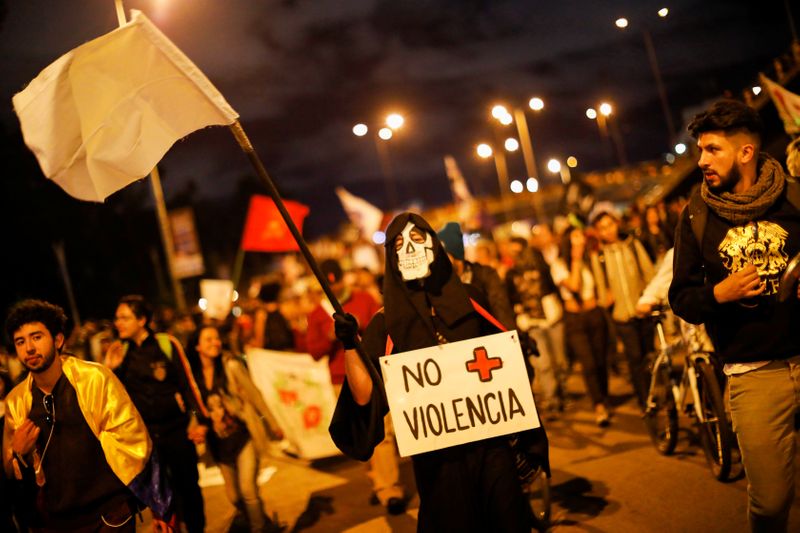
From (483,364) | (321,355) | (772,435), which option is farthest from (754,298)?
(321,355)

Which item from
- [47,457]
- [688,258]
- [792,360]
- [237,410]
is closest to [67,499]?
[47,457]

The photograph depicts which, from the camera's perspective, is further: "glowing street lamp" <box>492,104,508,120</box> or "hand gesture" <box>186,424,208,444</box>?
"glowing street lamp" <box>492,104,508,120</box>

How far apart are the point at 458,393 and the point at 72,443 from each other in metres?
2.11

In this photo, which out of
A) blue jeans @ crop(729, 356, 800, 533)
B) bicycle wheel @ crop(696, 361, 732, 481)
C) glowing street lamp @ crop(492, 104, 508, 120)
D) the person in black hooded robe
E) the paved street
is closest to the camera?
blue jeans @ crop(729, 356, 800, 533)

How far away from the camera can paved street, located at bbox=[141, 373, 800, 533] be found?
5.55 meters

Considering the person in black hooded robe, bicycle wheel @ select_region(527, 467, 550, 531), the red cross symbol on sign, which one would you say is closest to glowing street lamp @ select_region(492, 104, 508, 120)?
bicycle wheel @ select_region(527, 467, 550, 531)

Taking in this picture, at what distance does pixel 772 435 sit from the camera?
357 centimetres

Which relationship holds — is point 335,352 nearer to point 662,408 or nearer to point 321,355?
point 321,355

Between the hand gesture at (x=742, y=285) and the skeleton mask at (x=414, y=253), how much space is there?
1501 mm

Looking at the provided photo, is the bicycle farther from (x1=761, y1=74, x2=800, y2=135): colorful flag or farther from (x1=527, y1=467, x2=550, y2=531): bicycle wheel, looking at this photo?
(x1=761, y1=74, x2=800, y2=135): colorful flag

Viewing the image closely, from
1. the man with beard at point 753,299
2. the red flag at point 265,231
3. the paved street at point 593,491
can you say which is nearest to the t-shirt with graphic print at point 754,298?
the man with beard at point 753,299

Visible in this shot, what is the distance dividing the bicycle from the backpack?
8.70 ft

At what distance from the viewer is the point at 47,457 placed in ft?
13.7

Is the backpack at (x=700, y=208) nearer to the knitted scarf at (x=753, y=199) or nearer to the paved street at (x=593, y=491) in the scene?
the knitted scarf at (x=753, y=199)
